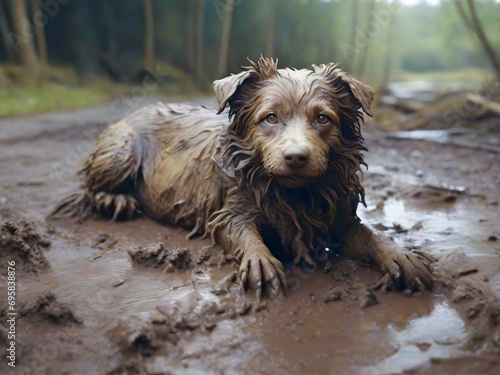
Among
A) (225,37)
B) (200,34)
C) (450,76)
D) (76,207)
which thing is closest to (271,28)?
(225,37)

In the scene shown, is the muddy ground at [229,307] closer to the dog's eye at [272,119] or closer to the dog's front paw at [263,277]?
the dog's front paw at [263,277]

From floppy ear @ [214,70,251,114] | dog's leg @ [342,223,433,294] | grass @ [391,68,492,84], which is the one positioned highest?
floppy ear @ [214,70,251,114]

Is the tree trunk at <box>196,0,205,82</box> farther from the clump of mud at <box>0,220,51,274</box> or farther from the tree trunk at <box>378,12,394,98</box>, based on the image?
the clump of mud at <box>0,220,51,274</box>

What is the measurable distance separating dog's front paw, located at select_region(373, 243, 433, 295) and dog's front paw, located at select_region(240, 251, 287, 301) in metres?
0.57

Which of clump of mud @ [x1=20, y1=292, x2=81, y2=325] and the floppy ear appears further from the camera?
the floppy ear

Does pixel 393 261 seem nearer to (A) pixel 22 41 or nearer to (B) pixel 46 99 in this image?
(B) pixel 46 99

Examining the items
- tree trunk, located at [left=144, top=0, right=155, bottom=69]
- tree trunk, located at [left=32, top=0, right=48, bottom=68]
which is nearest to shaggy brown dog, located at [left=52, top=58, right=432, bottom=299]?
tree trunk, located at [left=32, top=0, right=48, bottom=68]

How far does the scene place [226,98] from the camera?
3.14 metres

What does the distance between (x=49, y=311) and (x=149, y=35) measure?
527 inches

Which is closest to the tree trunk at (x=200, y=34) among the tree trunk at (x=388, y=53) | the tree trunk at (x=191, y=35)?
the tree trunk at (x=191, y=35)

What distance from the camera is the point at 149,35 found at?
582 inches

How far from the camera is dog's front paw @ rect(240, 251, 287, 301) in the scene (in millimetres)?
2822

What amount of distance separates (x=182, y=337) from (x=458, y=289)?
1610 mm

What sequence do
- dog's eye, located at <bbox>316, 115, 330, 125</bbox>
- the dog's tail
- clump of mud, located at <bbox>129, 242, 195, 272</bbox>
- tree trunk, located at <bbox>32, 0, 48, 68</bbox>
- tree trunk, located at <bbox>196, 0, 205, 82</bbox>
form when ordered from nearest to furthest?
dog's eye, located at <bbox>316, 115, 330, 125</bbox> < clump of mud, located at <bbox>129, 242, 195, 272</bbox> < the dog's tail < tree trunk, located at <bbox>32, 0, 48, 68</bbox> < tree trunk, located at <bbox>196, 0, 205, 82</bbox>
